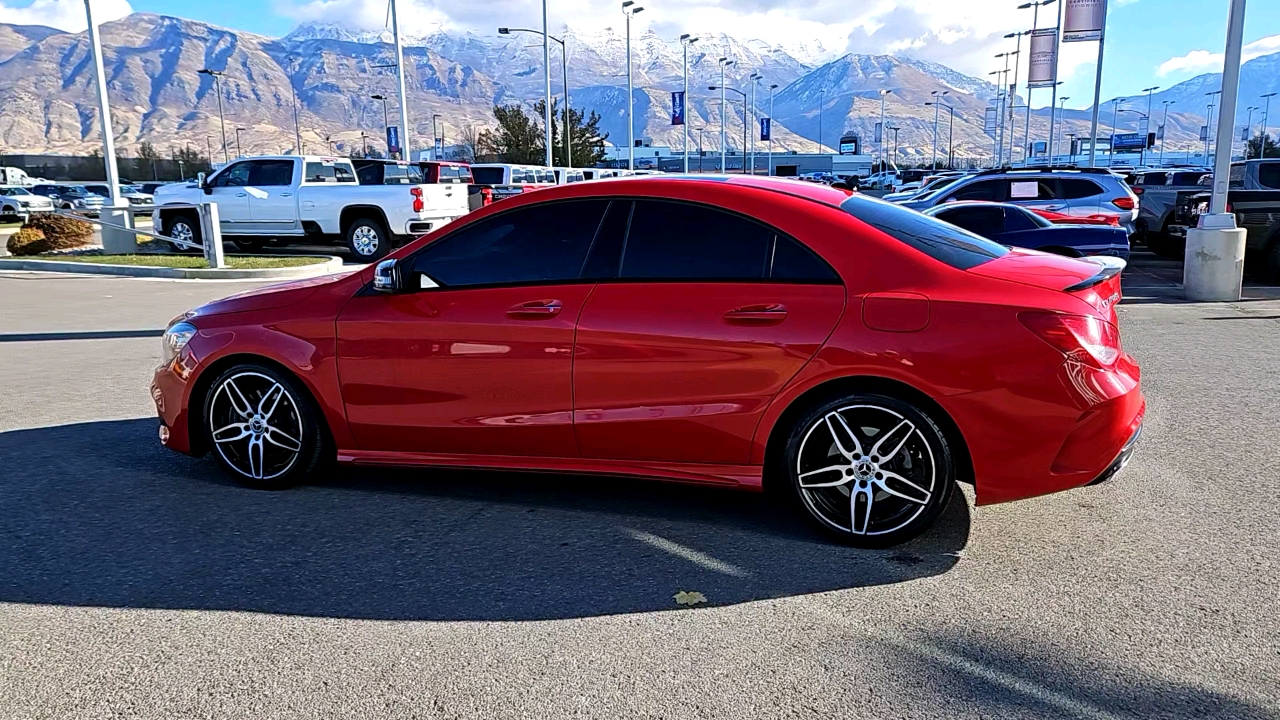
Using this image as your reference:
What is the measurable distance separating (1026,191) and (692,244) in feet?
43.2

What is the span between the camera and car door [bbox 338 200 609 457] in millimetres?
4289

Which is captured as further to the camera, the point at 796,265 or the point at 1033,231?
the point at 1033,231

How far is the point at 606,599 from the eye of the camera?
3617 millimetres

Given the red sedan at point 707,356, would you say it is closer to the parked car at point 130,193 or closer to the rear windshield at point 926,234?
the rear windshield at point 926,234

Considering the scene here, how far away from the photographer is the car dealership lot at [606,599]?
2990mm

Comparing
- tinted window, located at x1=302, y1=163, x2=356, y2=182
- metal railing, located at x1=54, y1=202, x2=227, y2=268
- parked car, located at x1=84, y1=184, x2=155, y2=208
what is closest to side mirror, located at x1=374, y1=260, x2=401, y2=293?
metal railing, located at x1=54, y1=202, x2=227, y2=268

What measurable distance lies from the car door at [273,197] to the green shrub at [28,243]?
173 inches

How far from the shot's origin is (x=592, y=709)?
2.90 meters

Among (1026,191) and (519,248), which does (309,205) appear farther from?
(519,248)

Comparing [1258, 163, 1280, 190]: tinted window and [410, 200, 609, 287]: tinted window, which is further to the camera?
[1258, 163, 1280, 190]: tinted window

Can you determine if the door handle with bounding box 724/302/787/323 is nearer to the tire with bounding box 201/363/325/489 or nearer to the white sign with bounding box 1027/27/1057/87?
the tire with bounding box 201/363/325/489

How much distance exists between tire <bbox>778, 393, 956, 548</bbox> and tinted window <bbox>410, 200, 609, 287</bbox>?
130cm

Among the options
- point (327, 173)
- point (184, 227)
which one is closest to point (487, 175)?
point (327, 173)

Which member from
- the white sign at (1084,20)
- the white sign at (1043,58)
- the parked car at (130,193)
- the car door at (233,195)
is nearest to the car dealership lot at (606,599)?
the car door at (233,195)
